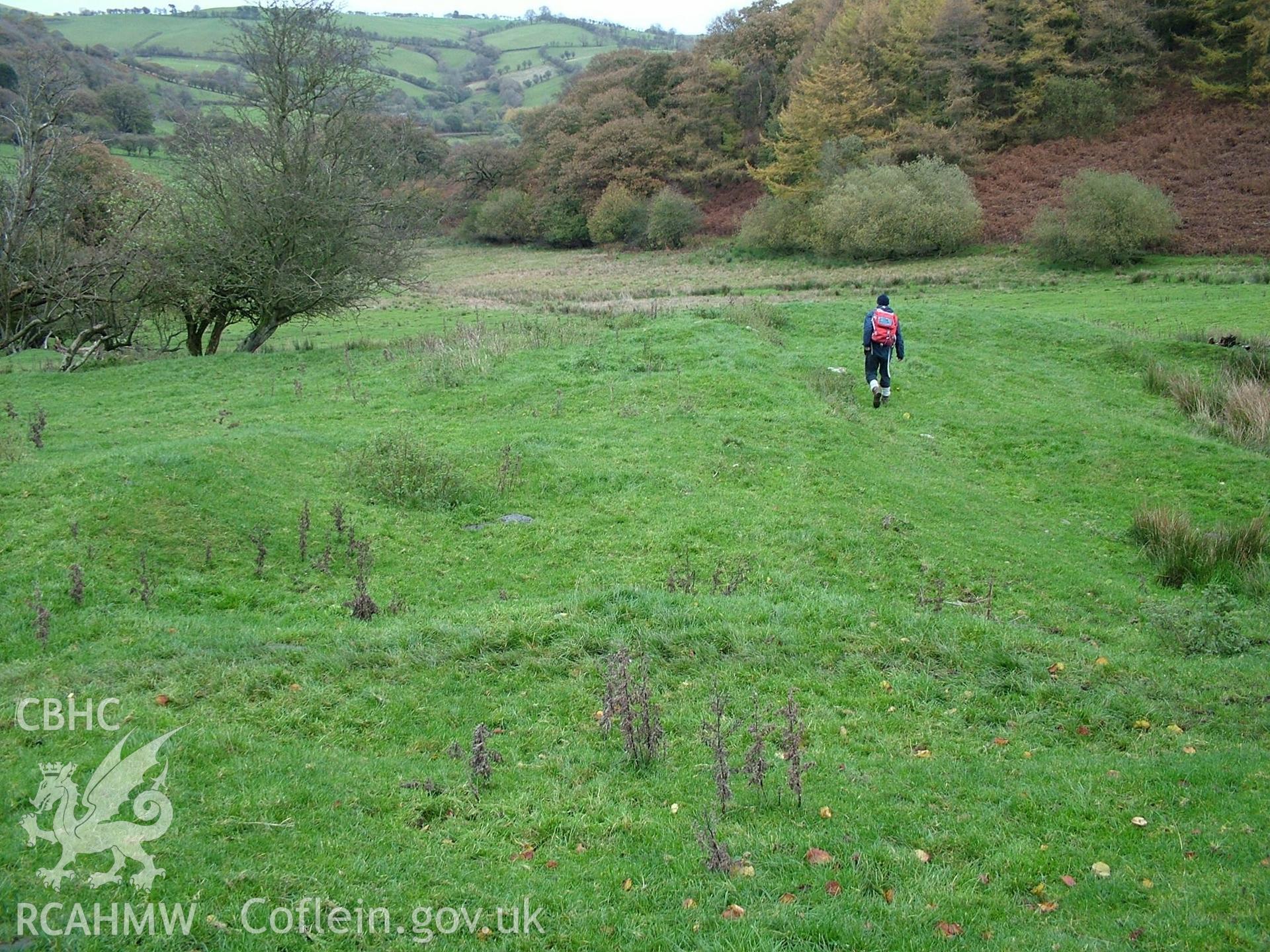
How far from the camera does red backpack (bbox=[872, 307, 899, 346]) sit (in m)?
18.7

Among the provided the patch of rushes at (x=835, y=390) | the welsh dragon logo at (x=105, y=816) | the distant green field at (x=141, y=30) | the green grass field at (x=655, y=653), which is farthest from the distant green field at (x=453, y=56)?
the welsh dragon logo at (x=105, y=816)

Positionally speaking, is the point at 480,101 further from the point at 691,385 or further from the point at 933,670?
the point at 933,670

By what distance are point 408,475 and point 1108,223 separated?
129ft

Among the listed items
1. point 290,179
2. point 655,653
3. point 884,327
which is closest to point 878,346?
point 884,327

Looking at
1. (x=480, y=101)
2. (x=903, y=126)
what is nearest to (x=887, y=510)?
(x=903, y=126)

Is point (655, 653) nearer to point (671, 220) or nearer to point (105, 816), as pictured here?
point (105, 816)

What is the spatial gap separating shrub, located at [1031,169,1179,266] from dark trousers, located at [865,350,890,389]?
27.6 meters

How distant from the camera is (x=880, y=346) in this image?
19156mm

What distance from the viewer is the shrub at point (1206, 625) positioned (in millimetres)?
8992

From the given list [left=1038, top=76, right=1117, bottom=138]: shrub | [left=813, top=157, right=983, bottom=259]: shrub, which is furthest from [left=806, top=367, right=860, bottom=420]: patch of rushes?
[left=1038, top=76, right=1117, bottom=138]: shrub

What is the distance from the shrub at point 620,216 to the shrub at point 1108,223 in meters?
36.3

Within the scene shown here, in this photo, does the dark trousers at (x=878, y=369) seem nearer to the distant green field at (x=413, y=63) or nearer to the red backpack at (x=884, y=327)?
the red backpack at (x=884, y=327)

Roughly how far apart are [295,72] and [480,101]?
425ft

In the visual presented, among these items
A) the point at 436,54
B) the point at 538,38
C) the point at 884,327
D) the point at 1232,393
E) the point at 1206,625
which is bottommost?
the point at 1206,625
